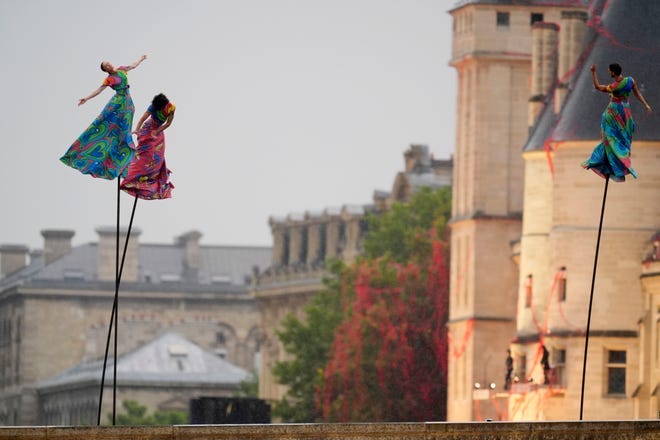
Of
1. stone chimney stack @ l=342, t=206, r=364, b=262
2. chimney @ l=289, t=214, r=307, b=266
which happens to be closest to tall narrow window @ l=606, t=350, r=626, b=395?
stone chimney stack @ l=342, t=206, r=364, b=262

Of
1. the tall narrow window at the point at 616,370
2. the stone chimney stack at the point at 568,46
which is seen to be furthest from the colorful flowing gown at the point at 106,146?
the stone chimney stack at the point at 568,46

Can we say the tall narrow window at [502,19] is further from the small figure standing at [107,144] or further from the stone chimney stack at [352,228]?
the stone chimney stack at [352,228]

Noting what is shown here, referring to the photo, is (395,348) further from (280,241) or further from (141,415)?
(141,415)

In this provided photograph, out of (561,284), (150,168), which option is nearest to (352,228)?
(561,284)

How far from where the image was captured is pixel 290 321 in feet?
419

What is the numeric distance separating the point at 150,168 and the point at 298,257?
431ft

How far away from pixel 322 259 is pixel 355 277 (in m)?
53.0

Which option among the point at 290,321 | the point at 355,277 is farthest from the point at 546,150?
the point at 290,321

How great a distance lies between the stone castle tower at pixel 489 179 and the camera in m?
94.7

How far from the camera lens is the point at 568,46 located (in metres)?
84.2

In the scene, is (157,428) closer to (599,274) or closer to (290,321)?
(599,274)

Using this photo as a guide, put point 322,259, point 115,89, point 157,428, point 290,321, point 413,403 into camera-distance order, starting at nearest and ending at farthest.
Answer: point 157,428 → point 115,89 → point 413,403 → point 290,321 → point 322,259

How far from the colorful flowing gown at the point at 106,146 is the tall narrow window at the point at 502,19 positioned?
51566 mm

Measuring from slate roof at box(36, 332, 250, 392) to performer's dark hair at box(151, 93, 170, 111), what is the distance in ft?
468
